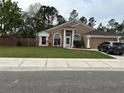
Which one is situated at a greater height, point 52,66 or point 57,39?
point 57,39

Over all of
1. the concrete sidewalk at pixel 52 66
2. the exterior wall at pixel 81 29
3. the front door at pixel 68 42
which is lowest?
the concrete sidewalk at pixel 52 66

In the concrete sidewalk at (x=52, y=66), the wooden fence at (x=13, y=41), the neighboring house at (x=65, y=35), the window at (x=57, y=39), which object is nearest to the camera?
the concrete sidewalk at (x=52, y=66)

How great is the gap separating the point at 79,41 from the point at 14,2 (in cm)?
1945

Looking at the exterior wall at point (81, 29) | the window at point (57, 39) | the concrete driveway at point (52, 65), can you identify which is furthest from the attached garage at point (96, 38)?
the concrete driveway at point (52, 65)

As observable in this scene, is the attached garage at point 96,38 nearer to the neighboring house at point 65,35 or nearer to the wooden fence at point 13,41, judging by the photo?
the neighboring house at point 65,35

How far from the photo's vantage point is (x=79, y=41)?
2184 inches

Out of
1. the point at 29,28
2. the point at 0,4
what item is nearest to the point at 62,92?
the point at 0,4

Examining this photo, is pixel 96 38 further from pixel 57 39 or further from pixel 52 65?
pixel 52 65

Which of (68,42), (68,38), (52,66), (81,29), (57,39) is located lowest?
(52,66)

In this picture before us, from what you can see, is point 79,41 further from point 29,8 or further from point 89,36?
point 29,8

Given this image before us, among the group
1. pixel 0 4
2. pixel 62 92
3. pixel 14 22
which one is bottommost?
pixel 62 92

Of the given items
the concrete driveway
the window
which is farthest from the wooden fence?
the concrete driveway

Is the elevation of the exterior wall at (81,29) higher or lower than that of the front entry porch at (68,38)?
higher

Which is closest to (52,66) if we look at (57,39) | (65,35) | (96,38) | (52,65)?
(52,65)
